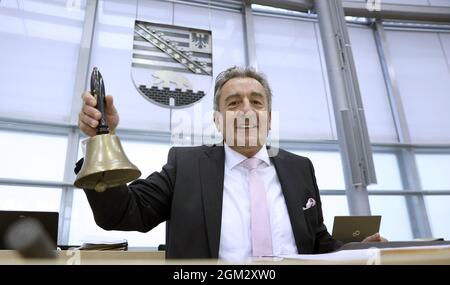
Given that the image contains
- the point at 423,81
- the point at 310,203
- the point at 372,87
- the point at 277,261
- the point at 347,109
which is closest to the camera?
the point at 277,261

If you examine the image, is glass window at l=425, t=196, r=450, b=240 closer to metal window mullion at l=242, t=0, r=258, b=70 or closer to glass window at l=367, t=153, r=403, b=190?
glass window at l=367, t=153, r=403, b=190

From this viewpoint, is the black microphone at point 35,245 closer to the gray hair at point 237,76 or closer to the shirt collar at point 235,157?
the shirt collar at point 235,157

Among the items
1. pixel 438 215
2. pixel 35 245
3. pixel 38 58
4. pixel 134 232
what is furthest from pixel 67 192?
pixel 438 215

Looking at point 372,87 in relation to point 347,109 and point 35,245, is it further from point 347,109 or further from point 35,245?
point 35,245

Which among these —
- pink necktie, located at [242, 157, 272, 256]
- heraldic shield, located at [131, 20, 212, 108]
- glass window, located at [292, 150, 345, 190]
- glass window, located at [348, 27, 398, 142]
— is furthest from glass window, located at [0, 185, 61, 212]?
glass window, located at [348, 27, 398, 142]

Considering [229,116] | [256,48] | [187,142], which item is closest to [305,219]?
[229,116]

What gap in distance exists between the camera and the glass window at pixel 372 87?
530 cm

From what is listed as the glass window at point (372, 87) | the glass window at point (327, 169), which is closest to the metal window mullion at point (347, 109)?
the glass window at point (327, 169)

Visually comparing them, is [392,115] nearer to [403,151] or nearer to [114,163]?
[403,151]

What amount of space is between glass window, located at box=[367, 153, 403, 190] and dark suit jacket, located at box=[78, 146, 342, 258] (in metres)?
4.51

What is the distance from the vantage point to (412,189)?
16.9 ft

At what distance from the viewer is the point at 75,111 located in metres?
4.24

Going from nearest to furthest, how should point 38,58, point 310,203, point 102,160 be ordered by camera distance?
point 102,160 → point 310,203 → point 38,58

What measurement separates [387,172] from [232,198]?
4.93 meters
